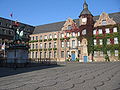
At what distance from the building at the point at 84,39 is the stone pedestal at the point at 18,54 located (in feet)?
80.1

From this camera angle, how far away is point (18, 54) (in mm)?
21422

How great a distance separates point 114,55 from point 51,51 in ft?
73.8

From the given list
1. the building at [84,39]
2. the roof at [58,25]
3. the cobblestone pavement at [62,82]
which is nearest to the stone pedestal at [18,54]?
the cobblestone pavement at [62,82]

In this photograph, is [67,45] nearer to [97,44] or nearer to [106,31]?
[97,44]

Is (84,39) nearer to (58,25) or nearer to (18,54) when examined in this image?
(58,25)

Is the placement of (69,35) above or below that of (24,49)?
above

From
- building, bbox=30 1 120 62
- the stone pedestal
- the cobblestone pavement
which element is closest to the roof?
building, bbox=30 1 120 62

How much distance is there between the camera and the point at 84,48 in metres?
43.0

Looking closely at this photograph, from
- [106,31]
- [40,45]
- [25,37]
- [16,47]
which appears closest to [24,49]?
[16,47]

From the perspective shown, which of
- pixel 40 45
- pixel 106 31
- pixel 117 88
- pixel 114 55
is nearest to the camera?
pixel 117 88

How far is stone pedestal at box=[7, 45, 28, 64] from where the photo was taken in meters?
21.4

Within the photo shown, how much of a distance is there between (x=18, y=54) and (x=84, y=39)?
86.9 ft

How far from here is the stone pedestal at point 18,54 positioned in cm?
2136

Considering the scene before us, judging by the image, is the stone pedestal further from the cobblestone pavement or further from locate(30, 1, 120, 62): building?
locate(30, 1, 120, 62): building
